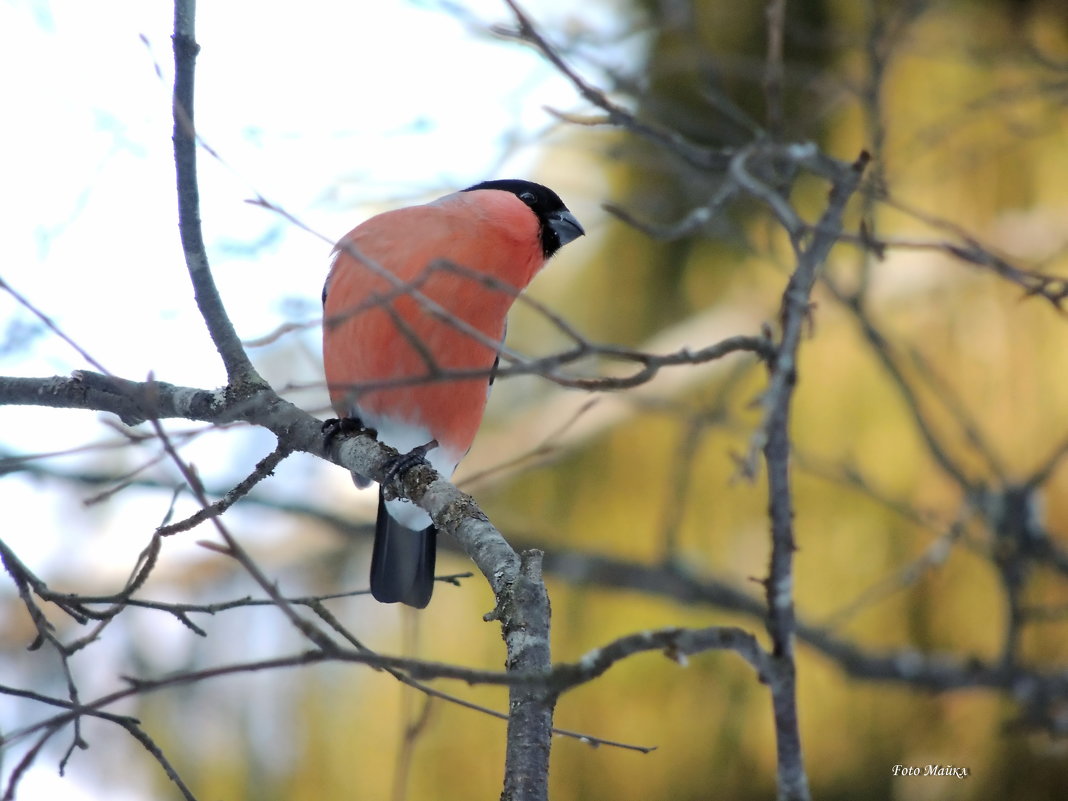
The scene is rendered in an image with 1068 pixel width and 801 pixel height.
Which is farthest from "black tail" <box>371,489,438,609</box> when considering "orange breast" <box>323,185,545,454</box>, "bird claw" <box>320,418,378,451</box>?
"bird claw" <box>320,418,378,451</box>

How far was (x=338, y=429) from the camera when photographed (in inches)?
98.2

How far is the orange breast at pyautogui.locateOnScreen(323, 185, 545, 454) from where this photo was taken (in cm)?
275

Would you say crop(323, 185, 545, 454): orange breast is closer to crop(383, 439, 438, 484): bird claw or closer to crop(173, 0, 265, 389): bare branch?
crop(383, 439, 438, 484): bird claw

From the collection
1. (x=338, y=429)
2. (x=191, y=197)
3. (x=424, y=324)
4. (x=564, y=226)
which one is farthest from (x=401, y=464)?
(x=564, y=226)

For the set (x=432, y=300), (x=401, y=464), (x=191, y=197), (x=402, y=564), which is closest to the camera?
(x=191, y=197)

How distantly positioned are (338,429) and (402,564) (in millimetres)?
722

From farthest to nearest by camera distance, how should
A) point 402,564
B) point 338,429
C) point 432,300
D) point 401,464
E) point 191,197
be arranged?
point 402,564 → point 432,300 → point 338,429 → point 401,464 → point 191,197

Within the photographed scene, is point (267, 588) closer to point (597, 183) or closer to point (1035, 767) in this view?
point (1035, 767)

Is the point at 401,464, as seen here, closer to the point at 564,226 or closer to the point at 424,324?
the point at 424,324

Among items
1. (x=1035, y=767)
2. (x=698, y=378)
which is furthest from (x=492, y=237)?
(x=1035, y=767)

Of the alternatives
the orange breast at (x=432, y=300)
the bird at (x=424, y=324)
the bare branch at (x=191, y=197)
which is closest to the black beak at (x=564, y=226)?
the bird at (x=424, y=324)

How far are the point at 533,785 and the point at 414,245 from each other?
1731mm

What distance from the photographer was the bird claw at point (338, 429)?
2374 mm

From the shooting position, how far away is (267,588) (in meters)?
1.18
